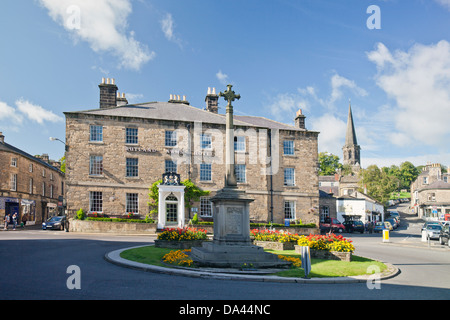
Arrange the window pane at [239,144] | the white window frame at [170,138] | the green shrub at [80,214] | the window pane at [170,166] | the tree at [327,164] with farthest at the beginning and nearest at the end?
the tree at [327,164] → the window pane at [239,144] → the white window frame at [170,138] → the window pane at [170,166] → the green shrub at [80,214]

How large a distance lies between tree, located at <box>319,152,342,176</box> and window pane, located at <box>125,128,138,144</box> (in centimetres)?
7041

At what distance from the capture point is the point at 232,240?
42.7 feet

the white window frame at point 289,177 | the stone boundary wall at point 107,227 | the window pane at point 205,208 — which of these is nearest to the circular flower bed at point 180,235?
the stone boundary wall at point 107,227

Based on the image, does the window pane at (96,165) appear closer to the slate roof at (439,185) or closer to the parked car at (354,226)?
the parked car at (354,226)

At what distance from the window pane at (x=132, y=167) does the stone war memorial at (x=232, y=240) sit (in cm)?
2050

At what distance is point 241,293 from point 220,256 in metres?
3.90

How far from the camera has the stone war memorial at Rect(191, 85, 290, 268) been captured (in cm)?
1231

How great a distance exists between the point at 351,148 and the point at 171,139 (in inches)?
4000

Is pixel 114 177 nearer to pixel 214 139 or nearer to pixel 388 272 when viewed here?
pixel 214 139

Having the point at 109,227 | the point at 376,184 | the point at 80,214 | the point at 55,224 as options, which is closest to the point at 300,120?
the point at 109,227

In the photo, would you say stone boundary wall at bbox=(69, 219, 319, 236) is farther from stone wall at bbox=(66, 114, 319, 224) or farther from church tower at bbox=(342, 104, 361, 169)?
church tower at bbox=(342, 104, 361, 169)

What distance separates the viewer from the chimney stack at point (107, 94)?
34.7 m

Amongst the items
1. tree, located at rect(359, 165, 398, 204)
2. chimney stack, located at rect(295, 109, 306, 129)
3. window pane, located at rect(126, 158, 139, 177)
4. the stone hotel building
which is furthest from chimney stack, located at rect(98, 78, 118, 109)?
tree, located at rect(359, 165, 398, 204)

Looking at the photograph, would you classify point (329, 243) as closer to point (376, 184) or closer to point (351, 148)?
point (376, 184)
